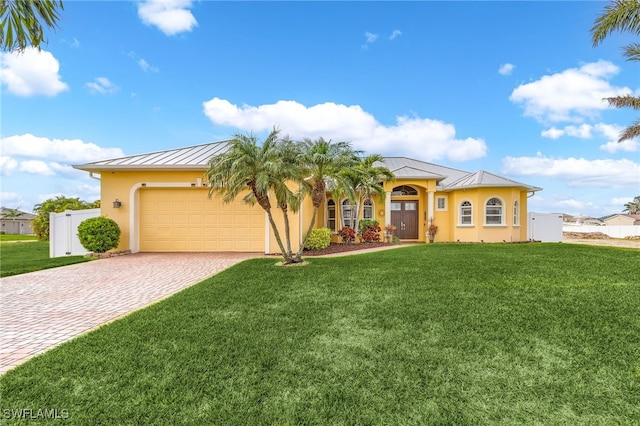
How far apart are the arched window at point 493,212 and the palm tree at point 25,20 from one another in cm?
1793

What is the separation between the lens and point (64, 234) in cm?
1200

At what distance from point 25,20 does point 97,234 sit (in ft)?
29.5

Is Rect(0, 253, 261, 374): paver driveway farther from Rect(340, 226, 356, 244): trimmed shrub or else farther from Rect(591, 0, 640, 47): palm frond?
Rect(591, 0, 640, 47): palm frond

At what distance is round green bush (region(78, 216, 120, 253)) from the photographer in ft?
36.3

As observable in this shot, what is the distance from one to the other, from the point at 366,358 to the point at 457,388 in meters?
0.93

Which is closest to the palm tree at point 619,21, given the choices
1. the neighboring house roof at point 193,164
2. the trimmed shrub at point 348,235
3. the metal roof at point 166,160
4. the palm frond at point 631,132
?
the palm frond at point 631,132

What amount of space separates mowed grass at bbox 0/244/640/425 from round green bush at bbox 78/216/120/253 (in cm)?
784

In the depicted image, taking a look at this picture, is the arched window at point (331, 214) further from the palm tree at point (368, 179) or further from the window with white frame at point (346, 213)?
the palm tree at point (368, 179)

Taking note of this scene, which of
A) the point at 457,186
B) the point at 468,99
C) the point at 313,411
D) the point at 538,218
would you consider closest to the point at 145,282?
the point at 313,411

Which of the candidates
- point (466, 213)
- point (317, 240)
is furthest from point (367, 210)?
point (466, 213)

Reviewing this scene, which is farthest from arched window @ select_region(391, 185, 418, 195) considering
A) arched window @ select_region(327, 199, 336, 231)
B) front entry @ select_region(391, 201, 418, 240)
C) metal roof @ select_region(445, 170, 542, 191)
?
arched window @ select_region(327, 199, 336, 231)

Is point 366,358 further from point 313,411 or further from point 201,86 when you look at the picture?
point 201,86

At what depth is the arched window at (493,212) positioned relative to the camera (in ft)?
53.7

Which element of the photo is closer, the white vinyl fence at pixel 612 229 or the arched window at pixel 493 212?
the arched window at pixel 493 212
